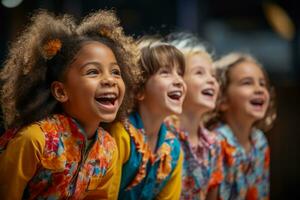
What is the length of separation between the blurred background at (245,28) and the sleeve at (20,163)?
0.33 metres

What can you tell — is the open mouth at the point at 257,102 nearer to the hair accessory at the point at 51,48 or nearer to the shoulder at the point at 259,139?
the shoulder at the point at 259,139

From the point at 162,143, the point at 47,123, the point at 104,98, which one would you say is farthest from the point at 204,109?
the point at 47,123

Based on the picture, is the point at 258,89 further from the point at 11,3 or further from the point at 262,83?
the point at 11,3

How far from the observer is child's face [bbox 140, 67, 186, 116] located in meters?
1.81

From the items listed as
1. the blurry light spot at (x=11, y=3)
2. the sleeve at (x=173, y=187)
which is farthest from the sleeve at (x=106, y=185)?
the blurry light spot at (x=11, y=3)

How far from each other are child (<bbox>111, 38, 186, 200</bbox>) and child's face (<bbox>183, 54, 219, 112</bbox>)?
98mm

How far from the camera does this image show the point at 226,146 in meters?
2.20

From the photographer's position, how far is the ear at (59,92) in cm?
153

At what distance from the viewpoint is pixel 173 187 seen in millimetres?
1897

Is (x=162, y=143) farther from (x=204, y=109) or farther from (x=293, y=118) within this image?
(x=293, y=118)

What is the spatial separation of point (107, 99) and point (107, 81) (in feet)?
0.19

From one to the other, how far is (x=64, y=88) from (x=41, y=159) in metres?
0.22

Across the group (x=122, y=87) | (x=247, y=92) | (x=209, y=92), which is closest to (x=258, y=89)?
(x=247, y=92)

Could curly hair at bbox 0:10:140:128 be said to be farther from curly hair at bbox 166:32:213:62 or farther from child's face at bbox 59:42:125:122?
curly hair at bbox 166:32:213:62
